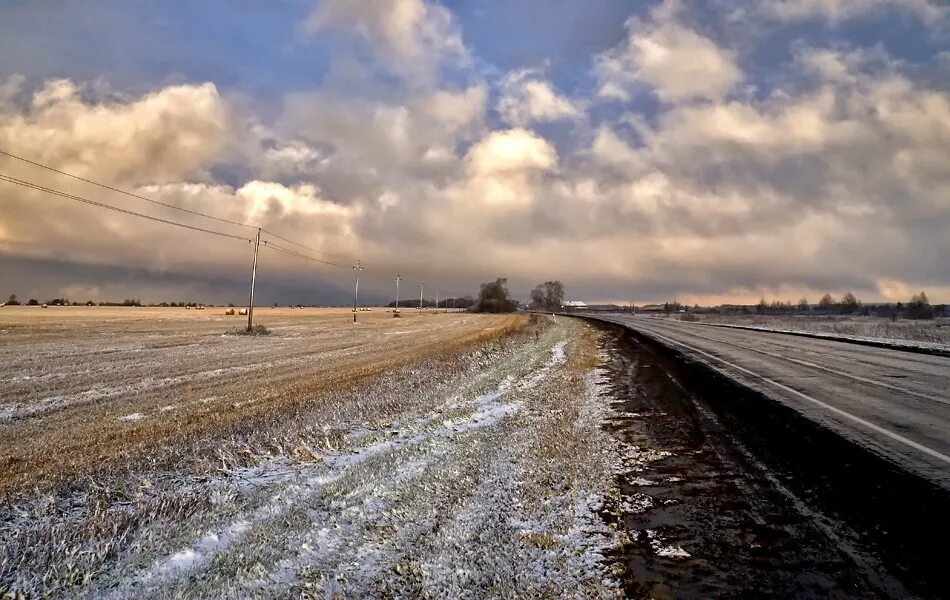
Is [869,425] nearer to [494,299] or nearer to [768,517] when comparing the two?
[768,517]

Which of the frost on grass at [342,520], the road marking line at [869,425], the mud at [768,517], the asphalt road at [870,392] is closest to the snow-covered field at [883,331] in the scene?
the asphalt road at [870,392]

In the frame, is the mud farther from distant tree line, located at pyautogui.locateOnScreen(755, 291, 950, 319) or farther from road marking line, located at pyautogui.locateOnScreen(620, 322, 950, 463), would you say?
distant tree line, located at pyautogui.locateOnScreen(755, 291, 950, 319)

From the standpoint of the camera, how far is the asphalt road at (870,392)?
712 centimetres

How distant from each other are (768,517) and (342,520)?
13.8ft

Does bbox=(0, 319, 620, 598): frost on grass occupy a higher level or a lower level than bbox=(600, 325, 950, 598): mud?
lower

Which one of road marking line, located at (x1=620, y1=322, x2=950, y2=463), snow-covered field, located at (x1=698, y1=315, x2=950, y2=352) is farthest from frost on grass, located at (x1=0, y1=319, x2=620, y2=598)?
snow-covered field, located at (x1=698, y1=315, x2=950, y2=352)

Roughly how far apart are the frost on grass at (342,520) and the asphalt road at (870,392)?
13.0ft

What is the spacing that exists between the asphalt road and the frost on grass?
3.96 m

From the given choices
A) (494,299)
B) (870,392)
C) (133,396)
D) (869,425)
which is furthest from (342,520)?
(494,299)

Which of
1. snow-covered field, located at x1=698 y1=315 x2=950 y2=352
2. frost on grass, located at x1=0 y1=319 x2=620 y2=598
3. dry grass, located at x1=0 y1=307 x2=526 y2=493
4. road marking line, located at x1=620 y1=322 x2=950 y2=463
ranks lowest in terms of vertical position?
dry grass, located at x1=0 y1=307 x2=526 y2=493

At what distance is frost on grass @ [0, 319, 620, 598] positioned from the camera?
389cm

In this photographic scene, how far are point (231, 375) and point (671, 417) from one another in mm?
13858

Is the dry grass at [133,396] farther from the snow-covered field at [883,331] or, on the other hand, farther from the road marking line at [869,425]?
the snow-covered field at [883,331]

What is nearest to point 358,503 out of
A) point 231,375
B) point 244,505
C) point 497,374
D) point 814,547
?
point 244,505
